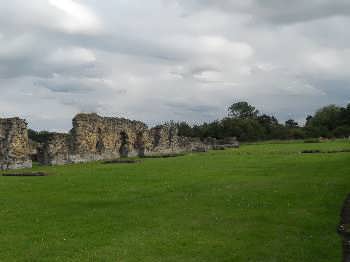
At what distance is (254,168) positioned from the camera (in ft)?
78.8

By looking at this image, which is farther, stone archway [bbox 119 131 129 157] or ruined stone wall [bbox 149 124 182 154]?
ruined stone wall [bbox 149 124 182 154]

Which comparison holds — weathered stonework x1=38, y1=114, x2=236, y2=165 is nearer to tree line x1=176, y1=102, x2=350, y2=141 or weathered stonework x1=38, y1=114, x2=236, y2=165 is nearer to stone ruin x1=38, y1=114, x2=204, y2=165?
stone ruin x1=38, y1=114, x2=204, y2=165

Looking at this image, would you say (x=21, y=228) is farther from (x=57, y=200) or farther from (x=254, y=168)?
(x=254, y=168)

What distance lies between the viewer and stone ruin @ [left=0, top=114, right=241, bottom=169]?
2977 cm

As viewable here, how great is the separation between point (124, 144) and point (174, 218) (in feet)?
102

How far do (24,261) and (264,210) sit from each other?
667 cm

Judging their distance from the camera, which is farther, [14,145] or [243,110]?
[243,110]

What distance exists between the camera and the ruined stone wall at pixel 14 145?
95.7 feet

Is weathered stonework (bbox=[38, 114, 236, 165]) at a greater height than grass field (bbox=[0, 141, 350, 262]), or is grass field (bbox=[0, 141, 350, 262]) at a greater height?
weathered stonework (bbox=[38, 114, 236, 165])

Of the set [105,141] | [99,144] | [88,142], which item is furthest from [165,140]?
[88,142]

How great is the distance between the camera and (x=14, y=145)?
2952cm

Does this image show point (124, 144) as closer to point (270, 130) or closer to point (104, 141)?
point (104, 141)

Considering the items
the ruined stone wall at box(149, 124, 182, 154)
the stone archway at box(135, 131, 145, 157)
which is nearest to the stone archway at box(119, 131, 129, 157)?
the stone archway at box(135, 131, 145, 157)

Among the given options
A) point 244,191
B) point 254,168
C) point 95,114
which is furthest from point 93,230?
point 95,114
